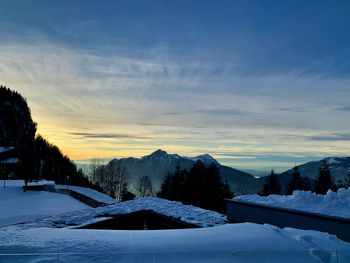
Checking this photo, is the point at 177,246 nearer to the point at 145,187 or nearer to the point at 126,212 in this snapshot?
the point at 126,212

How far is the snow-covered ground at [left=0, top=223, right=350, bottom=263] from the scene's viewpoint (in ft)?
14.3

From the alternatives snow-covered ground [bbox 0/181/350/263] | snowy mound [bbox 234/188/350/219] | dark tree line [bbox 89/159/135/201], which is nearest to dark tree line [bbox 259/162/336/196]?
dark tree line [bbox 89/159/135/201]

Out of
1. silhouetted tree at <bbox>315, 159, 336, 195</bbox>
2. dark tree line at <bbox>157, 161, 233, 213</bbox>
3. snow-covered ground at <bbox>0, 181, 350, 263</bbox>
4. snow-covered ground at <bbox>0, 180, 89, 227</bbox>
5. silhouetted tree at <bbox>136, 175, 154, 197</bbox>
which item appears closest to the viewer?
snow-covered ground at <bbox>0, 181, 350, 263</bbox>

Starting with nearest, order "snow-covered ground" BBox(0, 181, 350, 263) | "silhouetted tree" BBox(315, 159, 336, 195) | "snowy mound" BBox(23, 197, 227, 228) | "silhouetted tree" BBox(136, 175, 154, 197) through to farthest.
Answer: "snow-covered ground" BBox(0, 181, 350, 263)
"snowy mound" BBox(23, 197, 227, 228)
"silhouetted tree" BBox(315, 159, 336, 195)
"silhouetted tree" BBox(136, 175, 154, 197)

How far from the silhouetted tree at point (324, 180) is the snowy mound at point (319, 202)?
52706mm

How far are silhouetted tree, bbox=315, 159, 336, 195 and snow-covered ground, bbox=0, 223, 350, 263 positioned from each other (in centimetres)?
5600

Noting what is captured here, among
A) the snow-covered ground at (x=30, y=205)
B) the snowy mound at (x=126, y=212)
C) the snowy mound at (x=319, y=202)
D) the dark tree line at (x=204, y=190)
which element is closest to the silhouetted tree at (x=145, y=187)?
the dark tree line at (x=204, y=190)

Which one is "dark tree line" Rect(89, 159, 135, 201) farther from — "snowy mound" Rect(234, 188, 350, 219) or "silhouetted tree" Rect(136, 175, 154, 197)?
"snowy mound" Rect(234, 188, 350, 219)

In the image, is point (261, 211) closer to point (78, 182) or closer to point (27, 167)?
point (27, 167)

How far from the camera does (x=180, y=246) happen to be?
5133 millimetres

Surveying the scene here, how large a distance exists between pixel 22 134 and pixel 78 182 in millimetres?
20637

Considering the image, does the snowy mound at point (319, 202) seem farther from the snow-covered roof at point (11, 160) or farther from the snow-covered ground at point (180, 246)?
the snow-covered roof at point (11, 160)

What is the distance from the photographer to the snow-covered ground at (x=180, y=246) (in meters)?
4.36

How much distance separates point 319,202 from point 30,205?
862 inches
